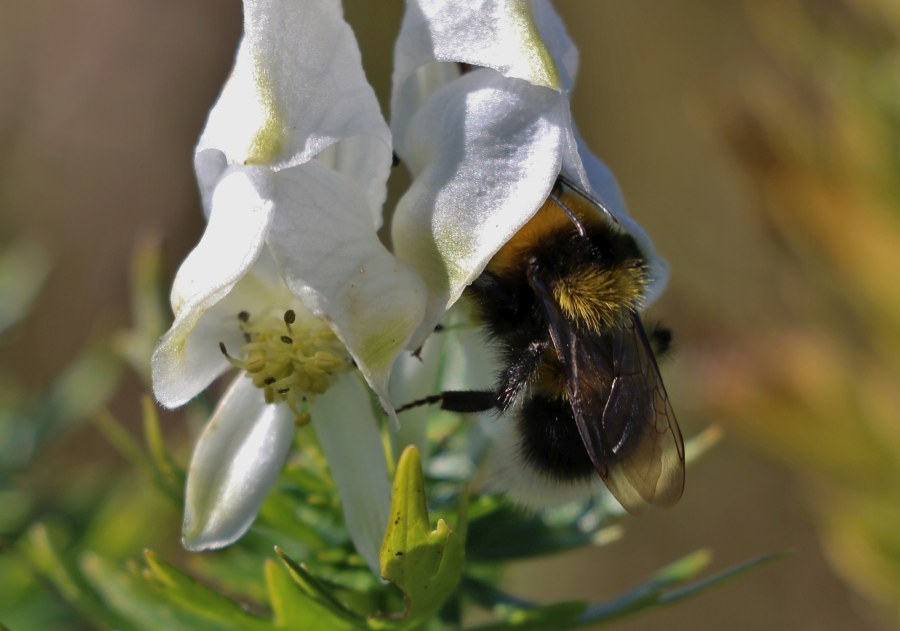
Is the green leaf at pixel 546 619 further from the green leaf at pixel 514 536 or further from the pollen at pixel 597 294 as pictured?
the pollen at pixel 597 294

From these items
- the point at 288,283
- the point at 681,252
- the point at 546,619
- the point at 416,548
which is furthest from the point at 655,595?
the point at 681,252

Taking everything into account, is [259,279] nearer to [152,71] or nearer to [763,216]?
[763,216]

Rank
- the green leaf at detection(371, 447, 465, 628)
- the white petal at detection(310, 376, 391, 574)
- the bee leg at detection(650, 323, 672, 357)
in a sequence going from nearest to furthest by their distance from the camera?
1. the green leaf at detection(371, 447, 465, 628)
2. the white petal at detection(310, 376, 391, 574)
3. the bee leg at detection(650, 323, 672, 357)

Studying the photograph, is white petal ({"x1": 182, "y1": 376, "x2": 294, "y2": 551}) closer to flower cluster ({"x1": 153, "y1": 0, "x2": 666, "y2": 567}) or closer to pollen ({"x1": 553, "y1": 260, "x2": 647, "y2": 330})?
flower cluster ({"x1": 153, "y1": 0, "x2": 666, "y2": 567})

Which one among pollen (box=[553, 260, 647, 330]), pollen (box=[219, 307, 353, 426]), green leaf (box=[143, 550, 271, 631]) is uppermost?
pollen (box=[219, 307, 353, 426])

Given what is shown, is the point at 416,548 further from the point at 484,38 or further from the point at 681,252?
the point at 681,252

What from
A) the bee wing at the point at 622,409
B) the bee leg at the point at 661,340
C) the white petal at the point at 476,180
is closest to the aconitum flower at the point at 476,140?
the white petal at the point at 476,180

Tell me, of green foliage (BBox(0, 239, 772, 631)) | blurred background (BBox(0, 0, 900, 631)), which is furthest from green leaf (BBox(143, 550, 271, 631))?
blurred background (BBox(0, 0, 900, 631))
